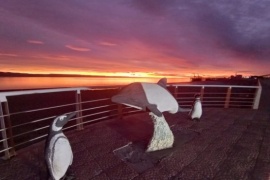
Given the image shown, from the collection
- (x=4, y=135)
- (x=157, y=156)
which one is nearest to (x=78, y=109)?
(x=4, y=135)

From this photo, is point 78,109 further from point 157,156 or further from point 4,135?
point 157,156

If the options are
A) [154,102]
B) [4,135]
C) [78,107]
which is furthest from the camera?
[78,107]

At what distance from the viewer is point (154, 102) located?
322 centimetres

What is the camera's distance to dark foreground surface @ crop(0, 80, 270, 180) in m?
2.78

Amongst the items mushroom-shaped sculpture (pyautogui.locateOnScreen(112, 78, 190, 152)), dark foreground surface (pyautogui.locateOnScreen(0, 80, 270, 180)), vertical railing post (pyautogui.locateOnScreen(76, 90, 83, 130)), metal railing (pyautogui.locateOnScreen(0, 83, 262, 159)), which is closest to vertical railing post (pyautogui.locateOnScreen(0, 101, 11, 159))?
metal railing (pyautogui.locateOnScreen(0, 83, 262, 159))

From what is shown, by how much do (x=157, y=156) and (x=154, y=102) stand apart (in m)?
0.99

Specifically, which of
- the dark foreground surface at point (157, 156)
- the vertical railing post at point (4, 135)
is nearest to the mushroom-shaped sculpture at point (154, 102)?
the dark foreground surface at point (157, 156)

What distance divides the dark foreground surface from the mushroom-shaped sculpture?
0.66 feet

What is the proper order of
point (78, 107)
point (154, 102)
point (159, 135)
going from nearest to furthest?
point (154, 102)
point (159, 135)
point (78, 107)

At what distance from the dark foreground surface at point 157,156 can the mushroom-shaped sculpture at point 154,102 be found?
0.66 feet

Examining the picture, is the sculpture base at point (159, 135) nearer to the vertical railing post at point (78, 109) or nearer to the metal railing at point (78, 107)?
the metal railing at point (78, 107)

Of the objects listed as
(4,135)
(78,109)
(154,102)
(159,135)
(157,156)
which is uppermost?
(154,102)

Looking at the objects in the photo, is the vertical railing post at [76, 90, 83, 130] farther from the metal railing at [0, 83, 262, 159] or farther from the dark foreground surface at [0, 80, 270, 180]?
the dark foreground surface at [0, 80, 270, 180]

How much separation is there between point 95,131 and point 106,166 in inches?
65.2
